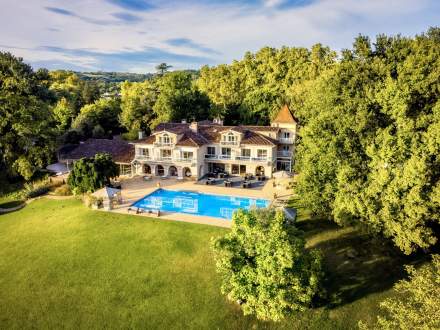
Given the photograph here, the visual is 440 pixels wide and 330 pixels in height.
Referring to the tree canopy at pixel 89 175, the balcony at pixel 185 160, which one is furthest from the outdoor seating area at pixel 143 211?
the balcony at pixel 185 160

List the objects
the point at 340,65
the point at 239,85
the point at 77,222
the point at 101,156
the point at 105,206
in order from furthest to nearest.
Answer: the point at 239,85, the point at 101,156, the point at 105,206, the point at 77,222, the point at 340,65

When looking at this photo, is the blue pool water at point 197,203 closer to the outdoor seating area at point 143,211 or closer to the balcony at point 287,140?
the outdoor seating area at point 143,211

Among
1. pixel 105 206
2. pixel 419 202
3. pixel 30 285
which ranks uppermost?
pixel 419 202

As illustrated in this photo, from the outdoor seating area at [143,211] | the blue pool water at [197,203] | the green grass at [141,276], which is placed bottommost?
the green grass at [141,276]

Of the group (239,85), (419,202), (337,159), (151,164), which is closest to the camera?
(419,202)

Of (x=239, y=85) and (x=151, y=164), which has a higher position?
(x=239, y=85)

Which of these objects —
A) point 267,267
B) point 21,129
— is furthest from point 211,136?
point 267,267

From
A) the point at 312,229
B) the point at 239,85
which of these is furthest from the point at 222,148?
the point at 239,85

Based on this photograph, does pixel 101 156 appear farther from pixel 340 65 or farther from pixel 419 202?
pixel 419 202
